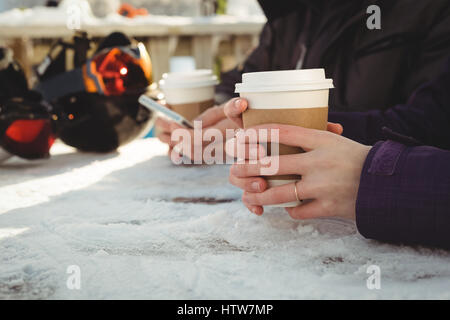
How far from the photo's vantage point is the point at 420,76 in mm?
1074

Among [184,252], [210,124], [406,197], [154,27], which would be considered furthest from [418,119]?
[154,27]

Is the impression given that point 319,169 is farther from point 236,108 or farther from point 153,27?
point 153,27

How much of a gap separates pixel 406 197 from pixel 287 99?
233mm

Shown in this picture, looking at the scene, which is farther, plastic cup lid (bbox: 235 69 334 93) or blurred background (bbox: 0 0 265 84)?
blurred background (bbox: 0 0 265 84)

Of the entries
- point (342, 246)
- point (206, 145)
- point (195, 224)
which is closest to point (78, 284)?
point (195, 224)

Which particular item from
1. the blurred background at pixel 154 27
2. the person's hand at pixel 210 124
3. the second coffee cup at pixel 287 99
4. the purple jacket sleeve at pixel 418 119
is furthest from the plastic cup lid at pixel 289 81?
the blurred background at pixel 154 27

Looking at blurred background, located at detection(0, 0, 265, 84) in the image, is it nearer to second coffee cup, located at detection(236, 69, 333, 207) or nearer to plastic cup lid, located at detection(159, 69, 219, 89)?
plastic cup lid, located at detection(159, 69, 219, 89)

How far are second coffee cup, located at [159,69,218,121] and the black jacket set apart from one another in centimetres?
35

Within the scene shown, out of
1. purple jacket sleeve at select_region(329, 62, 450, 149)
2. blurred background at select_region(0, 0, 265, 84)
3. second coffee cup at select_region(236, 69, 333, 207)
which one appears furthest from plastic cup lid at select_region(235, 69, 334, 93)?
blurred background at select_region(0, 0, 265, 84)

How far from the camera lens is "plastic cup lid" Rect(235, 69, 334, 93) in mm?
645

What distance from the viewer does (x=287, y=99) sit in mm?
667

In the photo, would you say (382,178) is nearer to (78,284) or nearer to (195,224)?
(195,224)

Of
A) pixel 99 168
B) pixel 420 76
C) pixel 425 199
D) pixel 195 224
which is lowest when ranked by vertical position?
pixel 99 168
